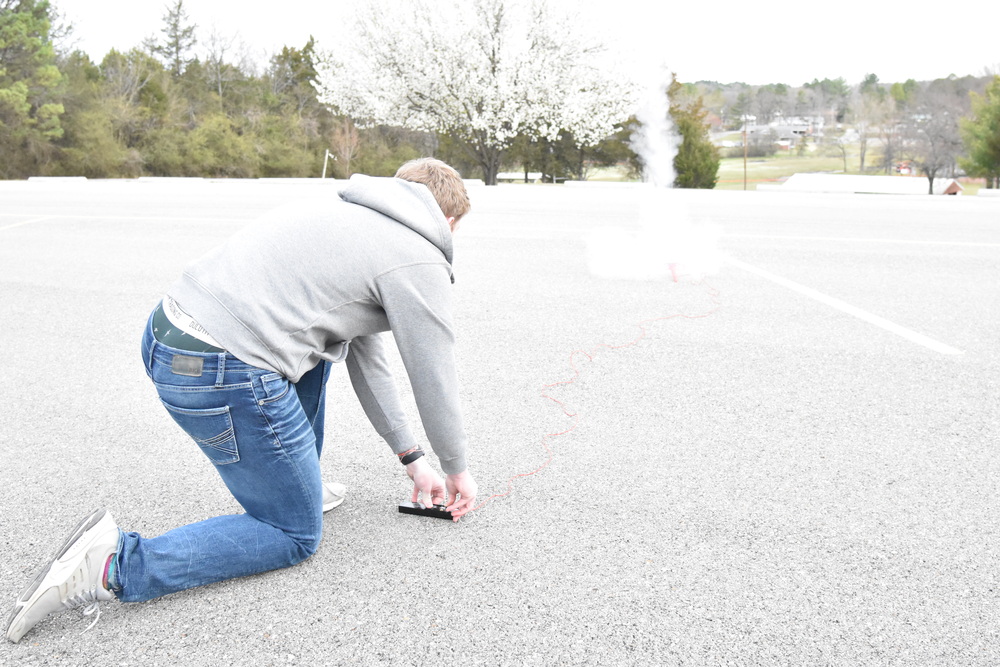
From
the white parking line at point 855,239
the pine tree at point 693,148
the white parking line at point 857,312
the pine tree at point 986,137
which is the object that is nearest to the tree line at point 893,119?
the pine tree at point 986,137

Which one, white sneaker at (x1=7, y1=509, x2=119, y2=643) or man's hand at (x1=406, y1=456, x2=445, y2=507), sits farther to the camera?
man's hand at (x1=406, y1=456, x2=445, y2=507)

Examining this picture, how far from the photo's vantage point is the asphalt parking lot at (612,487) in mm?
2293

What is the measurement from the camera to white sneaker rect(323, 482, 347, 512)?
3.03 m

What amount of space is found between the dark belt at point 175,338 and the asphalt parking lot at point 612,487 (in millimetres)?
813

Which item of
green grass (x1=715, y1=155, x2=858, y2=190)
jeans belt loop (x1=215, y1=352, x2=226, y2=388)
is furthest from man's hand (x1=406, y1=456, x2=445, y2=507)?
green grass (x1=715, y1=155, x2=858, y2=190)

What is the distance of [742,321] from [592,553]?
148 inches

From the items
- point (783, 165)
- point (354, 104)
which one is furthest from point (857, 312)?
point (783, 165)

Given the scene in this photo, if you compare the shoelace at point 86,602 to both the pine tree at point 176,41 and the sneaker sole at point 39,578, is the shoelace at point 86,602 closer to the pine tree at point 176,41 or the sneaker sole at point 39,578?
the sneaker sole at point 39,578

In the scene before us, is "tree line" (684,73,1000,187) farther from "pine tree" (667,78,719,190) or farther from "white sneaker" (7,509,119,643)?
"white sneaker" (7,509,119,643)

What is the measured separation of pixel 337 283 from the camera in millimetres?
2346

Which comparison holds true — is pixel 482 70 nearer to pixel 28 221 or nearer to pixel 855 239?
pixel 28 221

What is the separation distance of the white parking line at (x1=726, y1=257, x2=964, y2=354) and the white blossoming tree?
24516 mm

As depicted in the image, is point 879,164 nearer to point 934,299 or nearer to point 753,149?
point 753,149

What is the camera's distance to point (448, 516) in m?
2.96
